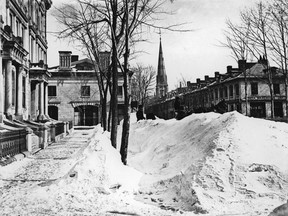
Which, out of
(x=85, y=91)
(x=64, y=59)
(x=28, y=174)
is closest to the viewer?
(x=28, y=174)

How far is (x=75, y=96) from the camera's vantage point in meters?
44.2

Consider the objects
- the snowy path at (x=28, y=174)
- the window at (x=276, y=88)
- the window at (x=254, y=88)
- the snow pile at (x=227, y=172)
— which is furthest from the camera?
the window at (x=276, y=88)

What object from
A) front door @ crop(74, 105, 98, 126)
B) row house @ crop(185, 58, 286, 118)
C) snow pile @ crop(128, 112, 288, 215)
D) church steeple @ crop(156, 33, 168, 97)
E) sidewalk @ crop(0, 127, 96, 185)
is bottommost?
sidewalk @ crop(0, 127, 96, 185)

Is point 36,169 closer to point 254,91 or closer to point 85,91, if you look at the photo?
point 85,91

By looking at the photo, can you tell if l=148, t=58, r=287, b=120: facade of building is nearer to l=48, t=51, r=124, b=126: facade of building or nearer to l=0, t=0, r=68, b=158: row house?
l=48, t=51, r=124, b=126: facade of building

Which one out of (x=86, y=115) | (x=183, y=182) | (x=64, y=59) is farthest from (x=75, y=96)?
(x=183, y=182)

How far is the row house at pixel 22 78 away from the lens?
13.3m

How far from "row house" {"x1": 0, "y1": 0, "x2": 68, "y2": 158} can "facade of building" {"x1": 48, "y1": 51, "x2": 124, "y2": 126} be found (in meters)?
9.69

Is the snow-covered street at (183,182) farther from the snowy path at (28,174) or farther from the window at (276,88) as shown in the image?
the window at (276,88)

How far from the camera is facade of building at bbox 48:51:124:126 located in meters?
43.9

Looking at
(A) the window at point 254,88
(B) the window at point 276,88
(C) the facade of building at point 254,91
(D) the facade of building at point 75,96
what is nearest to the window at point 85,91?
(D) the facade of building at point 75,96

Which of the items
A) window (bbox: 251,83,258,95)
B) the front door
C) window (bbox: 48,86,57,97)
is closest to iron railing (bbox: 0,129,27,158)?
the front door

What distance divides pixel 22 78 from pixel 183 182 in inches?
793

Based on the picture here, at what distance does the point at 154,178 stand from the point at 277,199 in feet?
10.2
